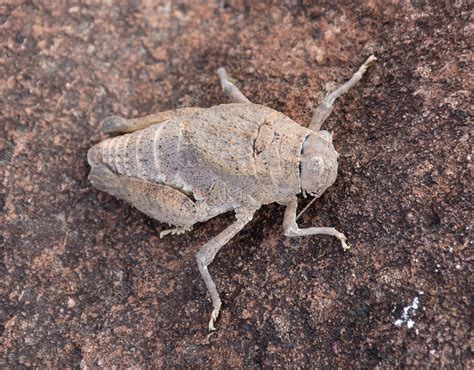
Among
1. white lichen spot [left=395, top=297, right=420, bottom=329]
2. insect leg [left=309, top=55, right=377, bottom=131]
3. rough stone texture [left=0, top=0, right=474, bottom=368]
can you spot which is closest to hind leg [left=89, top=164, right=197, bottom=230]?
rough stone texture [left=0, top=0, right=474, bottom=368]

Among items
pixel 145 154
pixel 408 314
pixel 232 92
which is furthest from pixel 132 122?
pixel 408 314

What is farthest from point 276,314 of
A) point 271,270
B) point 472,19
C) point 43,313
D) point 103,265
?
point 472,19

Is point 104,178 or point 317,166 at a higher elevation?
point 317,166

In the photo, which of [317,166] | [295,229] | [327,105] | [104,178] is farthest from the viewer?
[104,178]

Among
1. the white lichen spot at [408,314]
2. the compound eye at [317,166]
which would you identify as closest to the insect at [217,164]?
the compound eye at [317,166]

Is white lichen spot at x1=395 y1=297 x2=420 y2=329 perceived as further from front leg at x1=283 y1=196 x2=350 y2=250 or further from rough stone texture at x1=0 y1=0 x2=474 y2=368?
front leg at x1=283 y1=196 x2=350 y2=250

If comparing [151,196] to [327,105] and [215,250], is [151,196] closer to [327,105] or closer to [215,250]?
[215,250]
